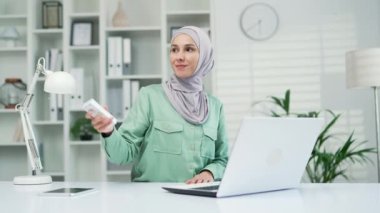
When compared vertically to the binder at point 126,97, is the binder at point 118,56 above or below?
above

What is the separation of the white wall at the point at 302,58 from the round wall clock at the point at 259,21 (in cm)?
4

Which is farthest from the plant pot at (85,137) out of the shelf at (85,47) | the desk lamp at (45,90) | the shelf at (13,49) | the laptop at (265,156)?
the laptop at (265,156)

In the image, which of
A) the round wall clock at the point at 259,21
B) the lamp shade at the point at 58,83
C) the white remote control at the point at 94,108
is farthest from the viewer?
the round wall clock at the point at 259,21

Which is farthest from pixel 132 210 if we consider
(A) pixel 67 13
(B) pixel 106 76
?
(A) pixel 67 13

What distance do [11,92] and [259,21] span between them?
217 cm

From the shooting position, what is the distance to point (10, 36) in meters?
3.75

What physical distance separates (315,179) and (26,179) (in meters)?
2.23

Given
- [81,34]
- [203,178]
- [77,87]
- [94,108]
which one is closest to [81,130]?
[77,87]

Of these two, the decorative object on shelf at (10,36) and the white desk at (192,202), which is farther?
the decorative object on shelf at (10,36)

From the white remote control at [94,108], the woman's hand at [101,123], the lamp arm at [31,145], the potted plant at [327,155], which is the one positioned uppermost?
the white remote control at [94,108]

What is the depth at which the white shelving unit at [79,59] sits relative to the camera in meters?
3.75

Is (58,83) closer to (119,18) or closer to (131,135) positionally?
(131,135)

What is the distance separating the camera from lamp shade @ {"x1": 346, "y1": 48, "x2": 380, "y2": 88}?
2.90 metres

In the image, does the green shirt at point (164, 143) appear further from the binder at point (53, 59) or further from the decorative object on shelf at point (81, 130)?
the binder at point (53, 59)
